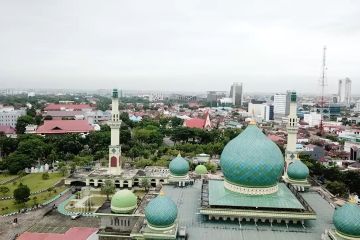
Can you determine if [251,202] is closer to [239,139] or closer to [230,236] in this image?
[230,236]

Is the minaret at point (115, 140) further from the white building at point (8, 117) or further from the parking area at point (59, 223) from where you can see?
the white building at point (8, 117)

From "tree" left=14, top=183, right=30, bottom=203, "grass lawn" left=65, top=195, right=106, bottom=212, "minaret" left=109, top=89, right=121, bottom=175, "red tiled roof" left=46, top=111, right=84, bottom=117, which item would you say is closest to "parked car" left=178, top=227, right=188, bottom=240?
"grass lawn" left=65, top=195, right=106, bottom=212

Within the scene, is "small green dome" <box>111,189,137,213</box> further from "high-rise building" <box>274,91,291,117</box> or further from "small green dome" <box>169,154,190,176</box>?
"high-rise building" <box>274,91,291,117</box>

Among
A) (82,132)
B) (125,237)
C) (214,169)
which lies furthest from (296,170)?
(82,132)

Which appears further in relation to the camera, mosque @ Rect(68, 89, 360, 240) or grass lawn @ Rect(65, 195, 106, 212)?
grass lawn @ Rect(65, 195, 106, 212)

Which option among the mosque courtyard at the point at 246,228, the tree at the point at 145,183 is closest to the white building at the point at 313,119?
the tree at the point at 145,183

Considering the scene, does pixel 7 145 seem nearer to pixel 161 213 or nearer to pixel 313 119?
pixel 161 213
